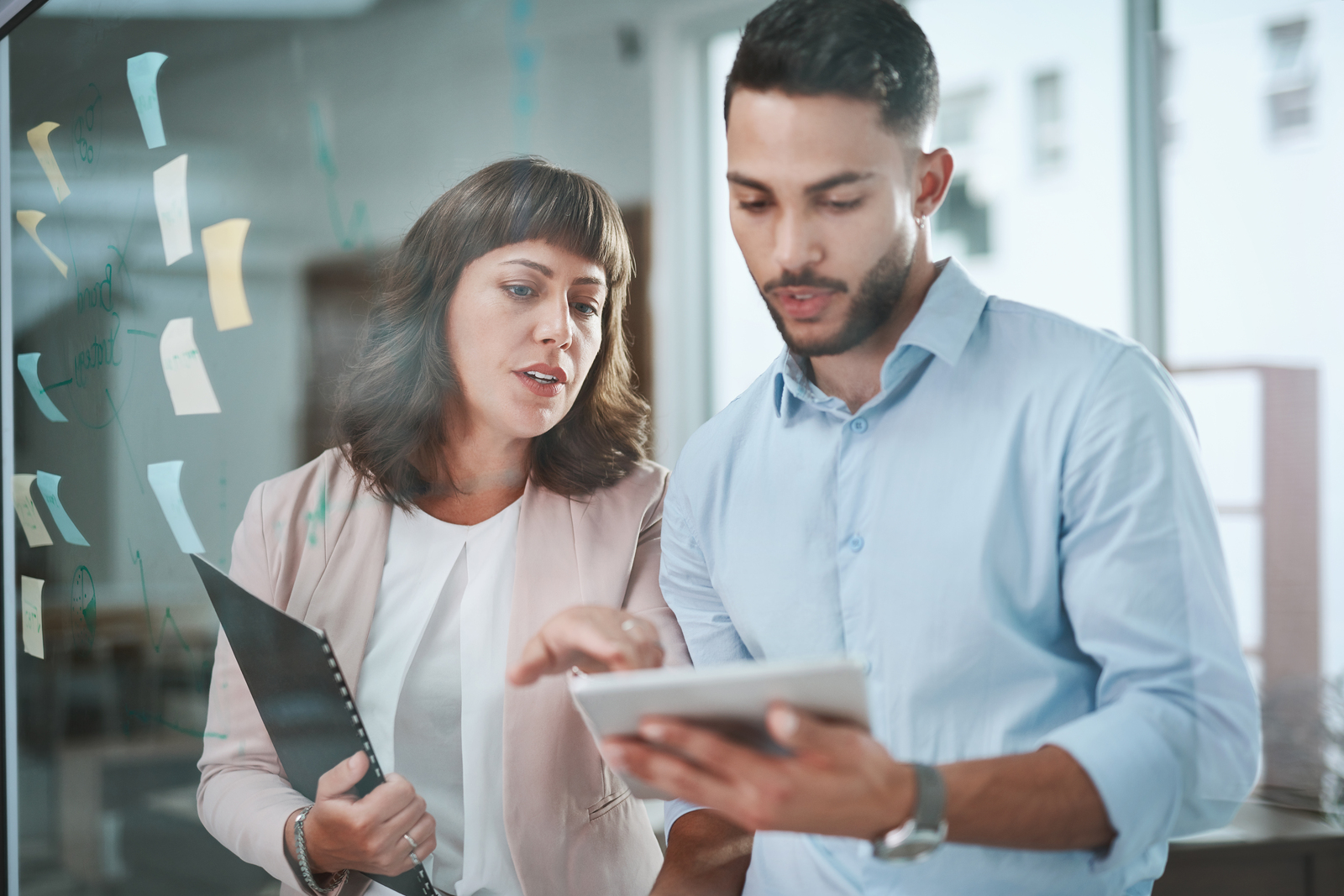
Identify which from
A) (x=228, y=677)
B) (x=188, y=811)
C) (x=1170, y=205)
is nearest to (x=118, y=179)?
(x=228, y=677)

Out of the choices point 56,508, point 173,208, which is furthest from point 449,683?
point 56,508

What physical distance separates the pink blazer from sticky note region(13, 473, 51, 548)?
839 mm

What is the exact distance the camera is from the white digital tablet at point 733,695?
0.72 meters

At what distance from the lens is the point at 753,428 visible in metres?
1.15

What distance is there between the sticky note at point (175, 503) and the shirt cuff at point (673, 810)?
2.63 ft

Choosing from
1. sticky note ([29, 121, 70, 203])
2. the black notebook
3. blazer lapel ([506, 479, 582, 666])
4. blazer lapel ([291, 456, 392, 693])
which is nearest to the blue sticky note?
sticky note ([29, 121, 70, 203])

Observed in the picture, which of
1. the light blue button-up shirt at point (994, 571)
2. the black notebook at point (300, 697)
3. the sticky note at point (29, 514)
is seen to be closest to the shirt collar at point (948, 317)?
the light blue button-up shirt at point (994, 571)

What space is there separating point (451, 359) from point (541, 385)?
0.13 metres

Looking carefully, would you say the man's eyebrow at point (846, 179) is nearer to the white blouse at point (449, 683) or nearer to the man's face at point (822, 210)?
the man's face at point (822, 210)

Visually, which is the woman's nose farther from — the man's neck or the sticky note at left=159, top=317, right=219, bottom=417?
the sticky note at left=159, top=317, right=219, bottom=417

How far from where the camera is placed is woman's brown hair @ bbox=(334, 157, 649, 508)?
118cm

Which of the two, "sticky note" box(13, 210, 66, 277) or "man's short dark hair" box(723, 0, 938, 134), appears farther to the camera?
"sticky note" box(13, 210, 66, 277)

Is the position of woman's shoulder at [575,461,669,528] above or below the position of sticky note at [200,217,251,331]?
below

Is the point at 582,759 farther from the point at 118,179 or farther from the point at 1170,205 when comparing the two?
the point at 118,179
